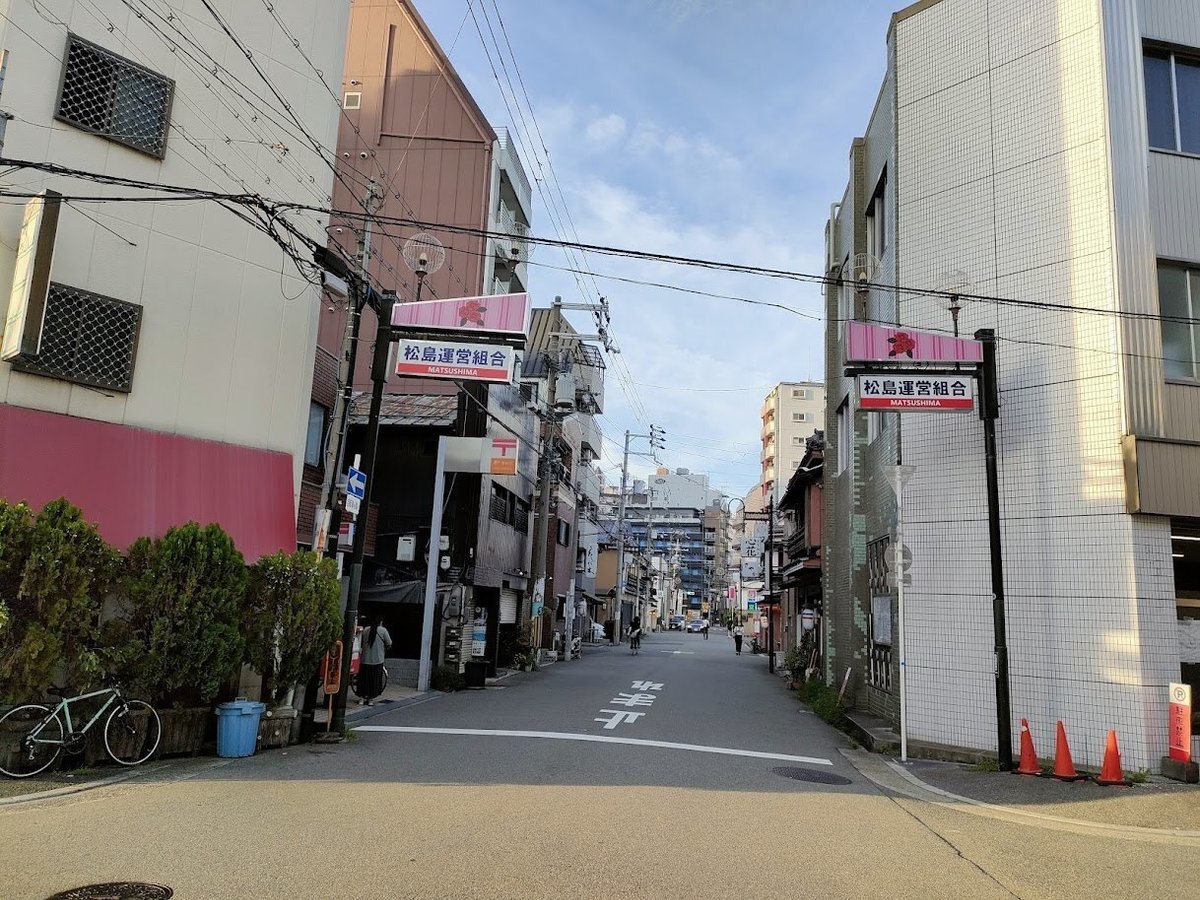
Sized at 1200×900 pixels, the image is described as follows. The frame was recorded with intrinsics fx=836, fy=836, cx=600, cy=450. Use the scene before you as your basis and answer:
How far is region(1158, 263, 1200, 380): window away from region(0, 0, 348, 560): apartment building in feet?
43.2

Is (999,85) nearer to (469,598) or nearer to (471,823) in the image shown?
(471,823)

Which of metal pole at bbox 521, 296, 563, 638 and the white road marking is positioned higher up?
metal pole at bbox 521, 296, 563, 638

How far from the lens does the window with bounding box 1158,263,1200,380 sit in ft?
38.8

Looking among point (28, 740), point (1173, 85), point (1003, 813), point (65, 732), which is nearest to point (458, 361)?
point (65, 732)

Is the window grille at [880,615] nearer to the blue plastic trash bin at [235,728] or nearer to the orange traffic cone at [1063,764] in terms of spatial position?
the orange traffic cone at [1063,764]

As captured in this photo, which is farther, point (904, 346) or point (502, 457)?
point (502, 457)

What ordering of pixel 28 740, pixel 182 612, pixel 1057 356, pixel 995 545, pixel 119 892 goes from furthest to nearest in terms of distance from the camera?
pixel 1057 356 < pixel 995 545 < pixel 182 612 < pixel 28 740 < pixel 119 892

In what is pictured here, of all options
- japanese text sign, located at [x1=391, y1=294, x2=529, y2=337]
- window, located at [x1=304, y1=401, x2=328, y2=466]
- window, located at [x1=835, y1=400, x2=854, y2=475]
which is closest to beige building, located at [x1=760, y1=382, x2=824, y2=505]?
window, located at [x1=835, y1=400, x2=854, y2=475]

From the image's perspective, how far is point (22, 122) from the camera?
10.8 metres

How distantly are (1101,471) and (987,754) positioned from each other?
14.0 ft

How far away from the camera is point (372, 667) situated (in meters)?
17.0

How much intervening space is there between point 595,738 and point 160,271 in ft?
31.3

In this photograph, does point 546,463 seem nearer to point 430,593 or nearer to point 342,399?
point 430,593

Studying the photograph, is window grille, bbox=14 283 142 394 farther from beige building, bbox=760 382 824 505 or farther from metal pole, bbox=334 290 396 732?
beige building, bbox=760 382 824 505
